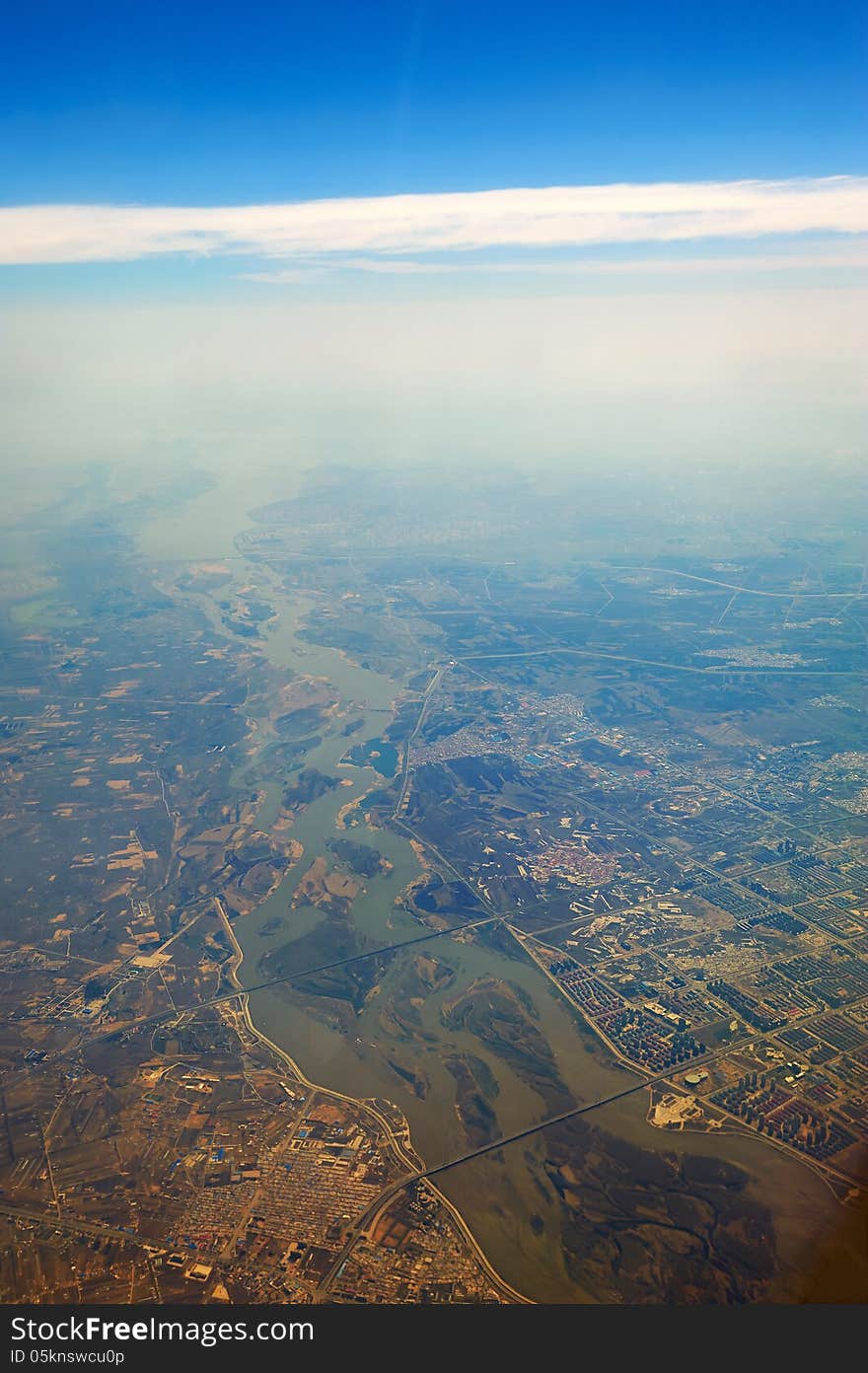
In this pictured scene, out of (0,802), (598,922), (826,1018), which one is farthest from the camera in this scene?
(0,802)

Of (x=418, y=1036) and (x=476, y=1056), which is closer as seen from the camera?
(x=476, y=1056)

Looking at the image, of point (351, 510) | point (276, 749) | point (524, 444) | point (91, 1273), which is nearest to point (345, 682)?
point (276, 749)

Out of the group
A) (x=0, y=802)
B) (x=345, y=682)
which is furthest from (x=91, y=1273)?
(x=345, y=682)

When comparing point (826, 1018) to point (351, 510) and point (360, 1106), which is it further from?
point (351, 510)

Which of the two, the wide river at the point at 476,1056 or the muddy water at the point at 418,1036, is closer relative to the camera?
the wide river at the point at 476,1056

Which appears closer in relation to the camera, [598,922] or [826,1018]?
[826,1018]

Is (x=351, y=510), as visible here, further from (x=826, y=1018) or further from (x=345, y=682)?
(x=826, y=1018)

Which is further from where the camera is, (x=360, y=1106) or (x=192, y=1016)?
Result: (x=192, y=1016)

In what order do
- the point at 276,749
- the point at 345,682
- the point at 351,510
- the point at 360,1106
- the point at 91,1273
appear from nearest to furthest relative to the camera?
the point at 91,1273 → the point at 360,1106 → the point at 276,749 → the point at 345,682 → the point at 351,510

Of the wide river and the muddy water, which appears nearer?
the wide river
